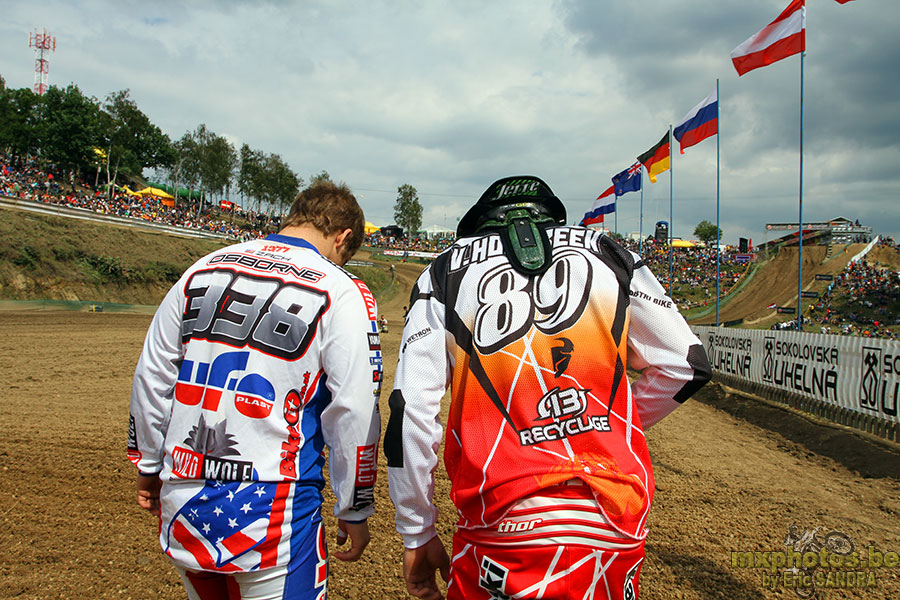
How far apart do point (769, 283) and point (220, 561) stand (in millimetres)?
48660

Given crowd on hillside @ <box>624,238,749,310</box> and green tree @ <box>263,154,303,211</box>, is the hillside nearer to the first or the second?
crowd on hillside @ <box>624,238,749,310</box>

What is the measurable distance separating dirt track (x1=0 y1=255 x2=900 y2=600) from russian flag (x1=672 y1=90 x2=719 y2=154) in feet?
43.0

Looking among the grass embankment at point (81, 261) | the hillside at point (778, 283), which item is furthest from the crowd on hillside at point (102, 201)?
the hillside at point (778, 283)

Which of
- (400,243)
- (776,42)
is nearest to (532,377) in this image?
(776,42)

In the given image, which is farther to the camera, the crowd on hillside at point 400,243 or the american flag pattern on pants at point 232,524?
the crowd on hillside at point 400,243

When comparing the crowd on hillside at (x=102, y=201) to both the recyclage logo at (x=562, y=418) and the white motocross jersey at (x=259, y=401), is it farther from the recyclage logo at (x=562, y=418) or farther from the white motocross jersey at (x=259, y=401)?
the recyclage logo at (x=562, y=418)

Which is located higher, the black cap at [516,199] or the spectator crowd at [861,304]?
the black cap at [516,199]

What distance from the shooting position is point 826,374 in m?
9.07

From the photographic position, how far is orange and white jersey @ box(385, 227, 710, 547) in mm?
1502

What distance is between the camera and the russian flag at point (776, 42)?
13414mm

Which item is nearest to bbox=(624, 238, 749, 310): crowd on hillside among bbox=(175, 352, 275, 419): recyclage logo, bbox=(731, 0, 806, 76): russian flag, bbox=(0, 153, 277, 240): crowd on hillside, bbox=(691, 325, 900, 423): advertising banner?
bbox=(731, 0, 806, 76): russian flag

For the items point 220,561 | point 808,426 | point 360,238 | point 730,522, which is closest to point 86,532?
point 220,561

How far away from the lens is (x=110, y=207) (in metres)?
42.9

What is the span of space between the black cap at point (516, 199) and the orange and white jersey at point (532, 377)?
120 mm
